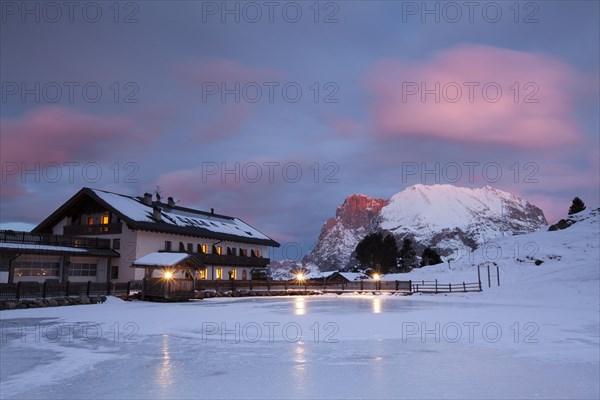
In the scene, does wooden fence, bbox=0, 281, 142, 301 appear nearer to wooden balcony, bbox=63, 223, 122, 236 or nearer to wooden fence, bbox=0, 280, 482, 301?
wooden fence, bbox=0, 280, 482, 301

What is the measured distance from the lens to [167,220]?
5019 centimetres

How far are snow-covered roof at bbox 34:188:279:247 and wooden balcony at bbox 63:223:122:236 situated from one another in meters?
1.66

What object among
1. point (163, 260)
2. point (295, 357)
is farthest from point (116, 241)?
point (295, 357)

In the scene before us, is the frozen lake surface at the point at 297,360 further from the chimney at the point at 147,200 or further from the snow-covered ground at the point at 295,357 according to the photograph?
the chimney at the point at 147,200

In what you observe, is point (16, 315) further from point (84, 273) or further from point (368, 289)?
point (368, 289)

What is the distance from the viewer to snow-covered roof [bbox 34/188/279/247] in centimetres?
4550

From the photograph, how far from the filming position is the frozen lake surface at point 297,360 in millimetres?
8039

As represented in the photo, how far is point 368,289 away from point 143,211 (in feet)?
85.6

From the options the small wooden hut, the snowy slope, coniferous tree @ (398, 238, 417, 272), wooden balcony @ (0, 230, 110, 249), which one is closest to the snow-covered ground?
the small wooden hut

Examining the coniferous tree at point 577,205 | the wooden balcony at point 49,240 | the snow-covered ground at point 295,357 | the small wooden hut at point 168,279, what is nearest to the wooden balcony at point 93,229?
the wooden balcony at point 49,240

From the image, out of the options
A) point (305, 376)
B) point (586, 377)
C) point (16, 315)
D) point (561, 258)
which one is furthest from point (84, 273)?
point (561, 258)

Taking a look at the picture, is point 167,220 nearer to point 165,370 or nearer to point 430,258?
point 165,370

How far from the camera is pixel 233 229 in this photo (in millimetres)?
62781

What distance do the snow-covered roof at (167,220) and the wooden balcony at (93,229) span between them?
1.66 m
